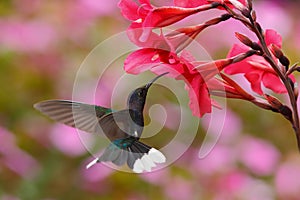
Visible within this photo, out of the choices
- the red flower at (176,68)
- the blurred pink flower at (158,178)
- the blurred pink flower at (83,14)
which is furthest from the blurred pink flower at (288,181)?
the red flower at (176,68)

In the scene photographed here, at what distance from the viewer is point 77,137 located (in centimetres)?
232

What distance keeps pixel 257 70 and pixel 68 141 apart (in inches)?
52.1

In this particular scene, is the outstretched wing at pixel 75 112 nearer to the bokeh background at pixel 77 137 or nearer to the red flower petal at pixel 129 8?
the red flower petal at pixel 129 8

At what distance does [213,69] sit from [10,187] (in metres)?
1.49

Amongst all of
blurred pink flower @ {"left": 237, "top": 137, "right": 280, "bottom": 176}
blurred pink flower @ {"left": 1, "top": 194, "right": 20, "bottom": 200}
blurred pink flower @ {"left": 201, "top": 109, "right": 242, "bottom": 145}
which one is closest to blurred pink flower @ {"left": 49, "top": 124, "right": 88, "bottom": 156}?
blurred pink flower @ {"left": 1, "top": 194, "right": 20, "bottom": 200}

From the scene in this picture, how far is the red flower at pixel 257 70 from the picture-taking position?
1092 mm

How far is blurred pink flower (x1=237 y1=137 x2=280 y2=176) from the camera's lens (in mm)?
2340

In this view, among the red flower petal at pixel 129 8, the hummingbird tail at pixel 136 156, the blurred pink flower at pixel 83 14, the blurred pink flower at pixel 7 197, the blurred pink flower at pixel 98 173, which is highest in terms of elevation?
the red flower petal at pixel 129 8

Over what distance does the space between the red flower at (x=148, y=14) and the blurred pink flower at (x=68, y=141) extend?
136 centimetres

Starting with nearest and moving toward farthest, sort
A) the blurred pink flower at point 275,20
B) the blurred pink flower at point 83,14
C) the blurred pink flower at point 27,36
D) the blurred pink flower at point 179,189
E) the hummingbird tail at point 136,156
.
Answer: the hummingbird tail at point 136,156 → the blurred pink flower at point 179,189 → the blurred pink flower at point 27,36 → the blurred pink flower at point 83,14 → the blurred pink flower at point 275,20

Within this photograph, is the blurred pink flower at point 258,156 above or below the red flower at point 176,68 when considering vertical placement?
below

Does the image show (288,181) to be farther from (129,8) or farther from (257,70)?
(129,8)

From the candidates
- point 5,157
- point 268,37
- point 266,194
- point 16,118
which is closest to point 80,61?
point 16,118

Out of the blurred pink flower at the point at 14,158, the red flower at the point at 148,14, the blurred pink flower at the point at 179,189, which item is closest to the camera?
the red flower at the point at 148,14
